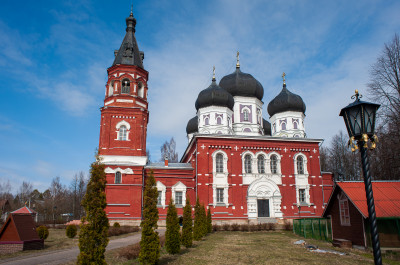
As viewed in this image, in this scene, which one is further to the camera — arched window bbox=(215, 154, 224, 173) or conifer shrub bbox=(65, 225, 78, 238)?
arched window bbox=(215, 154, 224, 173)

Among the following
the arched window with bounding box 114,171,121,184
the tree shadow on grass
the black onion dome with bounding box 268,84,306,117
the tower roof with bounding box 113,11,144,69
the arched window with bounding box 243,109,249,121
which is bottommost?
the tree shadow on grass

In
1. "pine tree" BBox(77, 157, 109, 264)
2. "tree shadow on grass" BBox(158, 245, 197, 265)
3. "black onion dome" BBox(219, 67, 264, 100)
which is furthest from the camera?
"black onion dome" BBox(219, 67, 264, 100)

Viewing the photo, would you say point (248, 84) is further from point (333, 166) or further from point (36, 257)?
point (36, 257)

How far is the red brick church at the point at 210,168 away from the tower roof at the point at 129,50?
0.10 meters

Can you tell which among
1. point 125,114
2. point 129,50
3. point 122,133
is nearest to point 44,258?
point 122,133

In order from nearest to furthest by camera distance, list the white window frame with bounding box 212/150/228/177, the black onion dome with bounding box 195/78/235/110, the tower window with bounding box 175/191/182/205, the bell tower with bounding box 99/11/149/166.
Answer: the bell tower with bounding box 99/11/149/166 → the white window frame with bounding box 212/150/228/177 → the tower window with bounding box 175/191/182/205 → the black onion dome with bounding box 195/78/235/110

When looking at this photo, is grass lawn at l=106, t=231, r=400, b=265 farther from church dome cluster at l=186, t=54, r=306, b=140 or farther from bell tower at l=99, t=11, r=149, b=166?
church dome cluster at l=186, t=54, r=306, b=140

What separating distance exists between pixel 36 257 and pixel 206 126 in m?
21.1

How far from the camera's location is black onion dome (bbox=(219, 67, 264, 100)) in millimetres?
32531

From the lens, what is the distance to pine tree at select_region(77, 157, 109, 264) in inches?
297

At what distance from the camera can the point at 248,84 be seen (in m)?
32.7

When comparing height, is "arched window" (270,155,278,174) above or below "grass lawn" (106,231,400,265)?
above

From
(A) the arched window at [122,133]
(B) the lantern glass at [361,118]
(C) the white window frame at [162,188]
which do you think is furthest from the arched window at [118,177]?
(B) the lantern glass at [361,118]

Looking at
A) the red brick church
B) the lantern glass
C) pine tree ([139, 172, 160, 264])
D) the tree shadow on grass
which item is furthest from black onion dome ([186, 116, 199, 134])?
the lantern glass
